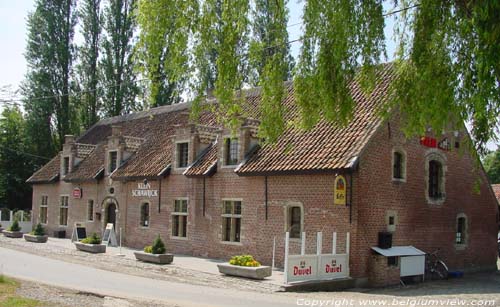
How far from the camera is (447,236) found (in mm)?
21906

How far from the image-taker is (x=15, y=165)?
43.5 metres

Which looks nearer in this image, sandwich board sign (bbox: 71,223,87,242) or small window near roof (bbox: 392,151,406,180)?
small window near roof (bbox: 392,151,406,180)

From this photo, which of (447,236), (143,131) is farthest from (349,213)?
(143,131)

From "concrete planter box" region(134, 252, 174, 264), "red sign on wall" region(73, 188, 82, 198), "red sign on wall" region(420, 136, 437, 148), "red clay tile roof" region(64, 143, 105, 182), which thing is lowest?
"concrete planter box" region(134, 252, 174, 264)

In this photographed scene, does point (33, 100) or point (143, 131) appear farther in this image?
point (33, 100)

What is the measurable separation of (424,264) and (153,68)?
12.6m

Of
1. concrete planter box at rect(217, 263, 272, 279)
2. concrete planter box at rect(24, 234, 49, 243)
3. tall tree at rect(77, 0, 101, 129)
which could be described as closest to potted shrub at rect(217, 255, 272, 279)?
concrete planter box at rect(217, 263, 272, 279)

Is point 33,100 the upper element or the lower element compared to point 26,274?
upper

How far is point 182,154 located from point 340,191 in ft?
31.3

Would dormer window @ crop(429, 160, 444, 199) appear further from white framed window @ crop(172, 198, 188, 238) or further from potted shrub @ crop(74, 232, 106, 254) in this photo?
potted shrub @ crop(74, 232, 106, 254)

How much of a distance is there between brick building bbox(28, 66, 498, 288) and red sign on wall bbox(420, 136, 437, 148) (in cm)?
4

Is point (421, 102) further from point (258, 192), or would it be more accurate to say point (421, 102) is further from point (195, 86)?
point (258, 192)

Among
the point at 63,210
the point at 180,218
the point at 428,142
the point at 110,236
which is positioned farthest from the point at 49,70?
the point at 428,142

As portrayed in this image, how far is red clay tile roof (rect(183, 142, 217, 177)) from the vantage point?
74.7 ft
